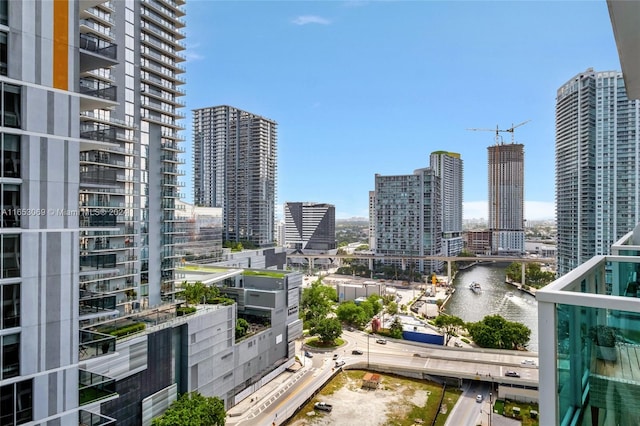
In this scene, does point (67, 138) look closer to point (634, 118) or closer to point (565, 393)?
point (565, 393)

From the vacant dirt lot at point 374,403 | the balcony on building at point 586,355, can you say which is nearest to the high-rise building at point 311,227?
the vacant dirt lot at point 374,403

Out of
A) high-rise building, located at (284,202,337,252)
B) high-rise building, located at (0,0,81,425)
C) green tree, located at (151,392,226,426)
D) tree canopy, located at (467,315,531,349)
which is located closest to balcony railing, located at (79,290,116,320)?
high-rise building, located at (0,0,81,425)

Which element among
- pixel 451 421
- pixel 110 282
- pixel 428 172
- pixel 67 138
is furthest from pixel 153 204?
pixel 428 172

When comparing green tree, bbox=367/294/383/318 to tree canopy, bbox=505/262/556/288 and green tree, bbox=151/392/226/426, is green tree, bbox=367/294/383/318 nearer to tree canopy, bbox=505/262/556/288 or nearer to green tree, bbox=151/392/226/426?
green tree, bbox=151/392/226/426

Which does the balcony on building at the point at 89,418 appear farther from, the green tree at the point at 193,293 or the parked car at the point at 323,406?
the parked car at the point at 323,406

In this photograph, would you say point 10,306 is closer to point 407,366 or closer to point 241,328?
point 241,328

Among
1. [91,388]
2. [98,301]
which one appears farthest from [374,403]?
[91,388]
